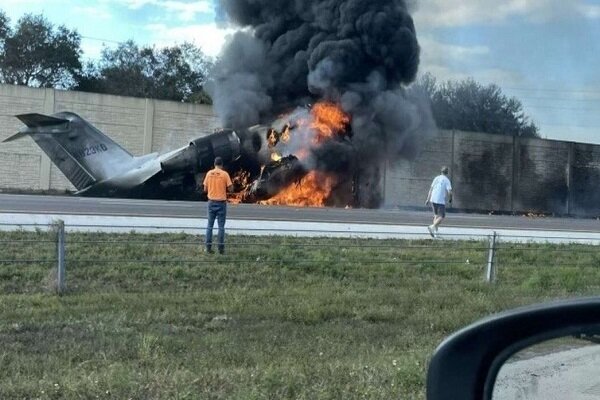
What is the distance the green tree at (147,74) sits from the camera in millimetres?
62906

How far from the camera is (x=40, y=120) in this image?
39.2m

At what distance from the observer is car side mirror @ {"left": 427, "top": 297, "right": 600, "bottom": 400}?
2162mm

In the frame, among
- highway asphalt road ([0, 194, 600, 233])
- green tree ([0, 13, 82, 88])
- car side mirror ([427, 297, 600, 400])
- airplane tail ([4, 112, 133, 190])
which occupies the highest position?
green tree ([0, 13, 82, 88])

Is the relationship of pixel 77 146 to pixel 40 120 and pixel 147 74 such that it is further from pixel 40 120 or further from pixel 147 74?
pixel 147 74

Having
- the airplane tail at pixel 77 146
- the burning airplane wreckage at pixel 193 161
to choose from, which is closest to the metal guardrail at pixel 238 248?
the burning airplane wreckage at pixel 193 161

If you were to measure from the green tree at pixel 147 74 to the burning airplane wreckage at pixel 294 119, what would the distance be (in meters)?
18.4

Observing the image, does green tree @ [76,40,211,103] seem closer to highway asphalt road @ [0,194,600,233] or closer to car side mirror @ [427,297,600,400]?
highway asphalt road @ [0,194,600,233]

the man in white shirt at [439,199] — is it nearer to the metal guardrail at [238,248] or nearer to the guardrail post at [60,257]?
the metal guardrail at [238,248]

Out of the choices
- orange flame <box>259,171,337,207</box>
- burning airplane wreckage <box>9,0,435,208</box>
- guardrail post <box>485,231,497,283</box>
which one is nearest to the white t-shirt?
guardrail post <box>485,231,497,283</box>

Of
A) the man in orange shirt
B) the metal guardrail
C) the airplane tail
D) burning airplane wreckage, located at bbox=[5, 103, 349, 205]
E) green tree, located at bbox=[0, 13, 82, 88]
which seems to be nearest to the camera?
the metal guardrail

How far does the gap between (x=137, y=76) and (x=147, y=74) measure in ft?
3.90

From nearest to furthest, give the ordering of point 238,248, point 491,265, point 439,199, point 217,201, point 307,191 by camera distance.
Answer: point 491,265
point 238,248
point 217,201
point 439,199
point 307,191

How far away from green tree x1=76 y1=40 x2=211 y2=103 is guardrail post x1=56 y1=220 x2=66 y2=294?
50858 mm

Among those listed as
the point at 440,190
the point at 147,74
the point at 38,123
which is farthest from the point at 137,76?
the point at 440,190
